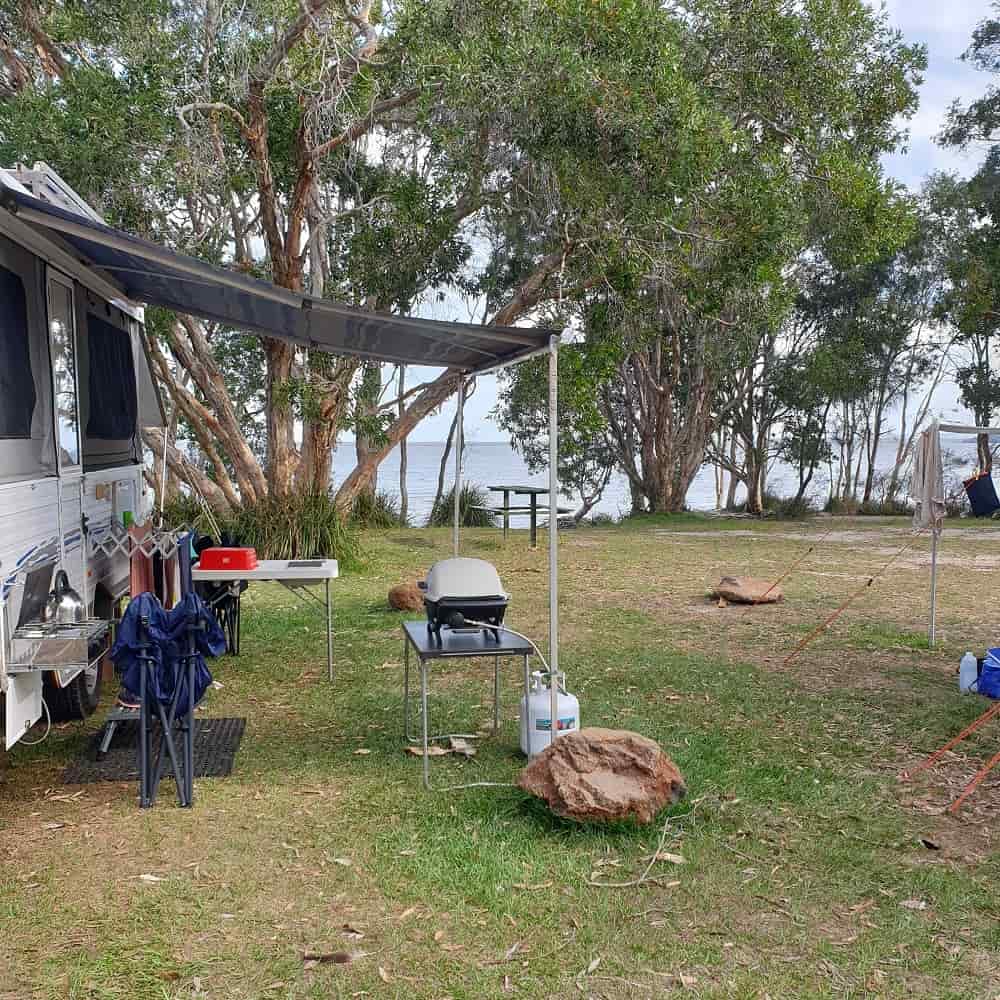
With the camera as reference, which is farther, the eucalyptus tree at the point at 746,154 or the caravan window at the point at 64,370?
the eucalyptus tree at the point at 746,154

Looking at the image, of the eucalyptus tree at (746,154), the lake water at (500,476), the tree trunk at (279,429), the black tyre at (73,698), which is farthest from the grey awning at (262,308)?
the lake water at (500,476)

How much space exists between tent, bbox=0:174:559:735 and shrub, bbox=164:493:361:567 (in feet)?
13.8

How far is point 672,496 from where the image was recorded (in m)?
20.3

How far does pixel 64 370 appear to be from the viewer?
4.55 meters

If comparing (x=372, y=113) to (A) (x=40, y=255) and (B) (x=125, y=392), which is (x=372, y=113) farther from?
(A) (x=40, y=255)

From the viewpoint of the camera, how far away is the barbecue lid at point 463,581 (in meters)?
4.30

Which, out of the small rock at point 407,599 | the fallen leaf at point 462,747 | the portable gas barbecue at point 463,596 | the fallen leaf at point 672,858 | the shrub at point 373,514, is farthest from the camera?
the shrub at point 373,514

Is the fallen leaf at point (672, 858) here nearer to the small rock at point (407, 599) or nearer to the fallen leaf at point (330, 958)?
the fallen leaf at point (330, 958)

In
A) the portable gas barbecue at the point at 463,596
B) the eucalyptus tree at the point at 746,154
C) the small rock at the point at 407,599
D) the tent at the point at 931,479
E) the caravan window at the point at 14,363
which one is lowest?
the small rock at the point at 407,599

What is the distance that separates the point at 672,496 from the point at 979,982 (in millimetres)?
17735

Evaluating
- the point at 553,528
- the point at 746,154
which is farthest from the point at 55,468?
the point at 746,154

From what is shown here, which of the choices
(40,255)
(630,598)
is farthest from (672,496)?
(40,255)

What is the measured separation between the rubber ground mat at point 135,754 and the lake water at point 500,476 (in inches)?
275

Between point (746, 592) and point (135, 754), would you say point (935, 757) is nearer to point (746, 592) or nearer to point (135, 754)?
point (135, 754)
